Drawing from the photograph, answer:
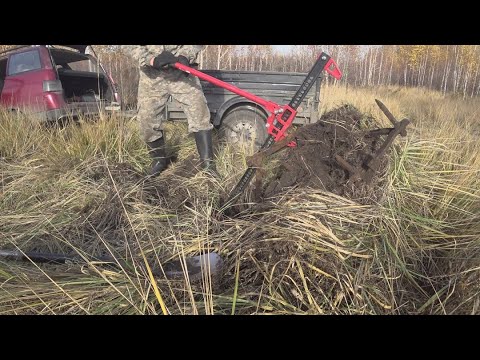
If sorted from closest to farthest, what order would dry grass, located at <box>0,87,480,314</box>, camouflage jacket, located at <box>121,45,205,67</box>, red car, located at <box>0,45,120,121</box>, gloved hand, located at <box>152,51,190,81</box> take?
dry grass, located at <box>0,87,480,314</box> < gloved hand, located at <box>152,51,190,81</box> < camouflage jacket, located at <box>121,45,205,67</box> < red car, located at <box>0,45,120,121</box>

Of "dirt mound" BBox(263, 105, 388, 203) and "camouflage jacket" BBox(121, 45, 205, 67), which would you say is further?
"camouflage jacket" BBox(121, 45, 205, 67)

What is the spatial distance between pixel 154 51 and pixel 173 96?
1.61ft

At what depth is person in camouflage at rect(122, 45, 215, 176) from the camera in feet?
11.4

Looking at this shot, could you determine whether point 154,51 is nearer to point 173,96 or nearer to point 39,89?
point 173,96

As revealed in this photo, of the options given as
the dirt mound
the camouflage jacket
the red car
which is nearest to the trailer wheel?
the red car

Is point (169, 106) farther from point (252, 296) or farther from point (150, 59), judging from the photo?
point (252, 296)

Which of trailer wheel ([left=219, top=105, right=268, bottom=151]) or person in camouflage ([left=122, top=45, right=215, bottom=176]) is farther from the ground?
person in camouflage ([left=122, top=45, right=215, bottom=176])

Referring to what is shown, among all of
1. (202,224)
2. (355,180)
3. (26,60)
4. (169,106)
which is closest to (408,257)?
(355,180)

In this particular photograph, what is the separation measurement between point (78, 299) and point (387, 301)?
1.58 meters

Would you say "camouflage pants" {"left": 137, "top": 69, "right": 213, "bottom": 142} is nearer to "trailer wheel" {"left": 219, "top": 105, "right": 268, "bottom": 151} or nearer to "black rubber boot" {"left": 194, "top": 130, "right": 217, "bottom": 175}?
"black rubber boot" {"left": 194, "top": 130, "right": 217, "bottom": 175}

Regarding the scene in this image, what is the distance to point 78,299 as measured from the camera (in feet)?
5.62

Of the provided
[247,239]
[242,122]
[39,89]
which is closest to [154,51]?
[242,122]

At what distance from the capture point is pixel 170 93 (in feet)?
12.1

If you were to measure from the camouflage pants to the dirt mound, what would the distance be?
116cm
